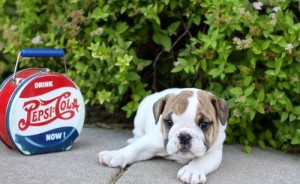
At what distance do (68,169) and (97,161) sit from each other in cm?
26

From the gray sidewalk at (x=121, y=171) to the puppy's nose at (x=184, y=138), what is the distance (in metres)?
0.24

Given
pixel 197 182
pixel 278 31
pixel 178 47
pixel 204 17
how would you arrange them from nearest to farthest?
pixel 197 182
pixel 278 31
pixel 204 17
pixel 178 47

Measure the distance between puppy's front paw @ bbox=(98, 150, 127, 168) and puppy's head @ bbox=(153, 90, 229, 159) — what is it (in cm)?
31

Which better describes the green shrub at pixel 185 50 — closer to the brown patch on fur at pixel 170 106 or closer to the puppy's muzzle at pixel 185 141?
the brown patch on fur at pixel 170 106

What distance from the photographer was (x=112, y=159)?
3.47 meters

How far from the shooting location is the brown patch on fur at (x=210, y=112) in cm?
331

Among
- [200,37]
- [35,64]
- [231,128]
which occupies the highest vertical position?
[200,37]

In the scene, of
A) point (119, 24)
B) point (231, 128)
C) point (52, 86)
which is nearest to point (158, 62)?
point (119, 24)

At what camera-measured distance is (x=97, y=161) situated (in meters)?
3.56

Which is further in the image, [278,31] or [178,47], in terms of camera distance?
[178,47]

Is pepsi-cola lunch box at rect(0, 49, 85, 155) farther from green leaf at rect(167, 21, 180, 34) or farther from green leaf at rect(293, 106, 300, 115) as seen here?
green leaf at rect(293, 106, 300, 115)

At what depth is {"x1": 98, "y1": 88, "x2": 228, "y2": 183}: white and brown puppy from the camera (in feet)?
10.6

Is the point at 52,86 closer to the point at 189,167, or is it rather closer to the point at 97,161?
the point at 97,161

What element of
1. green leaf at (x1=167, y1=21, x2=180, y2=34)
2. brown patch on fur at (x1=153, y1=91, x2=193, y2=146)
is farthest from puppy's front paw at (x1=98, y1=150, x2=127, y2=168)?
green leaf at (x1=167, y1=21, x2=180, y2=34)
